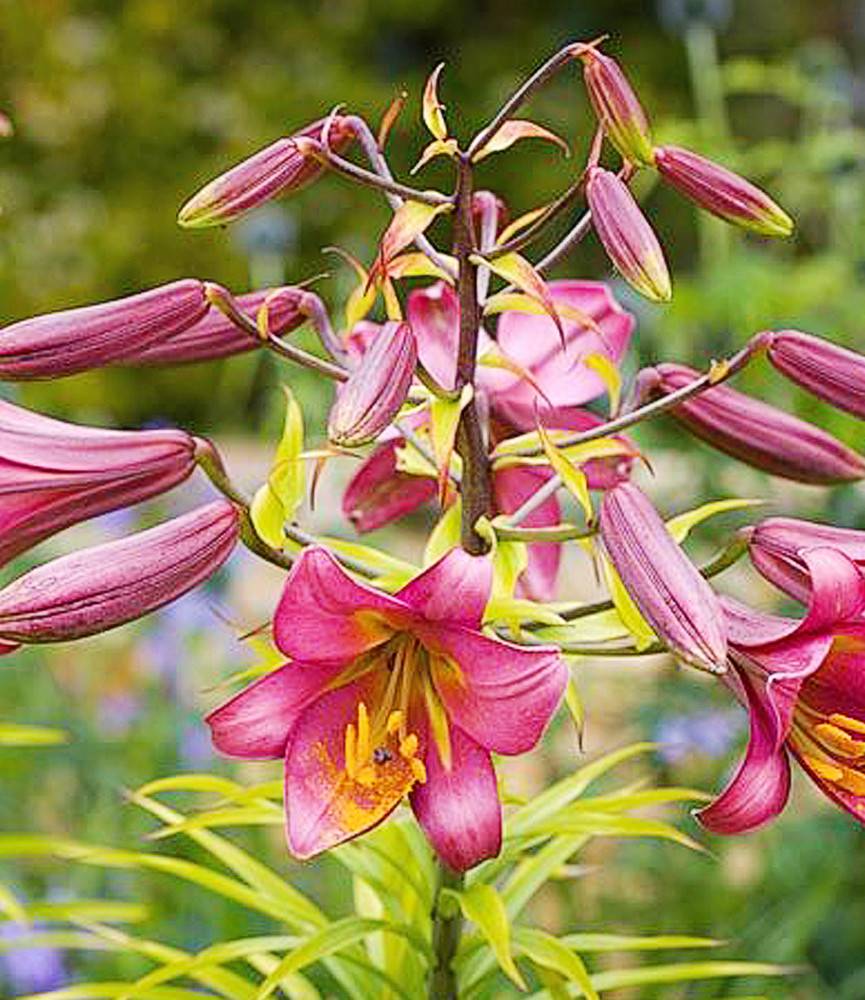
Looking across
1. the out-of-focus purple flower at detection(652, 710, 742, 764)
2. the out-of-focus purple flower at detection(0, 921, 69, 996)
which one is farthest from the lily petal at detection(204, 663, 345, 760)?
the out-of-focus purple flower at detection(652, 710, 742, 764)

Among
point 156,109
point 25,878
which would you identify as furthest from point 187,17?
point 25,878

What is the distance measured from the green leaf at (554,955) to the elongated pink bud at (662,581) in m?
0.24

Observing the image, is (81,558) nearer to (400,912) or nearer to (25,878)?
(400,912)

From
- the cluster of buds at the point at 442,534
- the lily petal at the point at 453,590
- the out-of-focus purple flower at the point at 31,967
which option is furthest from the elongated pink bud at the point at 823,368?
the out-of-focus purple flower at the point at 31,967

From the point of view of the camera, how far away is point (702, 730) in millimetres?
2178

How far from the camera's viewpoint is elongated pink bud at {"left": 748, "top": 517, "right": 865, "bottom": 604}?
937 millimetres

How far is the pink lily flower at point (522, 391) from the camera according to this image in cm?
113

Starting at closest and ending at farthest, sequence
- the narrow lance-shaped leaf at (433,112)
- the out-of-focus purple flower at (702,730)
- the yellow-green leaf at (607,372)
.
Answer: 1. the narrow lance-shaped leaf at (433,112)
2. the yellow-green leaf at (607,372)
3. the out-of-focus purple flower at (702,730)

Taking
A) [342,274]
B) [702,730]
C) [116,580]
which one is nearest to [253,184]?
[116,580]

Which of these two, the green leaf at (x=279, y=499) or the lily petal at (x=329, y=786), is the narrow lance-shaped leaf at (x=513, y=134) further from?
the lily petal at (x=329, y=786)

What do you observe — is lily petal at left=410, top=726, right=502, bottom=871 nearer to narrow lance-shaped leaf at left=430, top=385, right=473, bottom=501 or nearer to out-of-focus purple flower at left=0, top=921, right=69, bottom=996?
narrow lance-shaped leaf at left=430, top=385, right=473, bottom=501

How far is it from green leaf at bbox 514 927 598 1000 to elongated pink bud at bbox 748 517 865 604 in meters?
0.23

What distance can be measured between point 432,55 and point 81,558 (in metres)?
5.96

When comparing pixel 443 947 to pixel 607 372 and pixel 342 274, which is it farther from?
pixel 342 274
